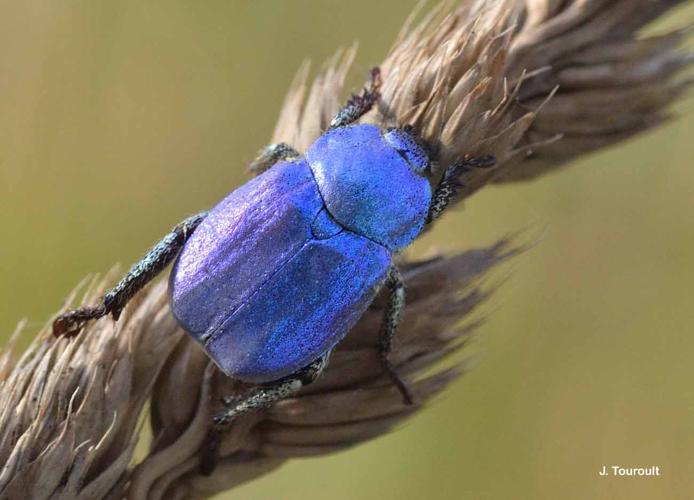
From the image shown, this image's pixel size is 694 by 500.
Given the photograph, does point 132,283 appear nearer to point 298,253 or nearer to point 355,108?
point 298,253

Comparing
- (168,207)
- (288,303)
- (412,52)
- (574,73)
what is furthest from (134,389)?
(168,207)

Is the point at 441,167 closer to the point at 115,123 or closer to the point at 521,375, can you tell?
the point at 521,375

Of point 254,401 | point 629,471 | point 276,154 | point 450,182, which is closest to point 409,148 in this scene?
point 450,182

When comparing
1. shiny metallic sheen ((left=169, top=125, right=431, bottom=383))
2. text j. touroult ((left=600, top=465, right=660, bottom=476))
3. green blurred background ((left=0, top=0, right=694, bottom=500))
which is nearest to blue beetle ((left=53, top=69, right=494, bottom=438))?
shiny metallic sheen ((left=169, top=125, right=431, bottom=383))

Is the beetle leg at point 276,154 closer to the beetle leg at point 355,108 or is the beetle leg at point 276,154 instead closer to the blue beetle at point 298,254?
the blue beetle at point 298,254

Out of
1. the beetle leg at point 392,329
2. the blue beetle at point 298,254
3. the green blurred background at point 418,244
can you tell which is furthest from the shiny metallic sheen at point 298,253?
the green blurred background at point 418,244

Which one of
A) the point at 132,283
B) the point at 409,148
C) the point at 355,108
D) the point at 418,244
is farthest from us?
the point at 418,244

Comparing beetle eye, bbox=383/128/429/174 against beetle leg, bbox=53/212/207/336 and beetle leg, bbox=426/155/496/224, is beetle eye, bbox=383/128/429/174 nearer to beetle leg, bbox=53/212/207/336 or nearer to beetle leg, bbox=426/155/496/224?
beetle leg, bbox=426/155/496/224
